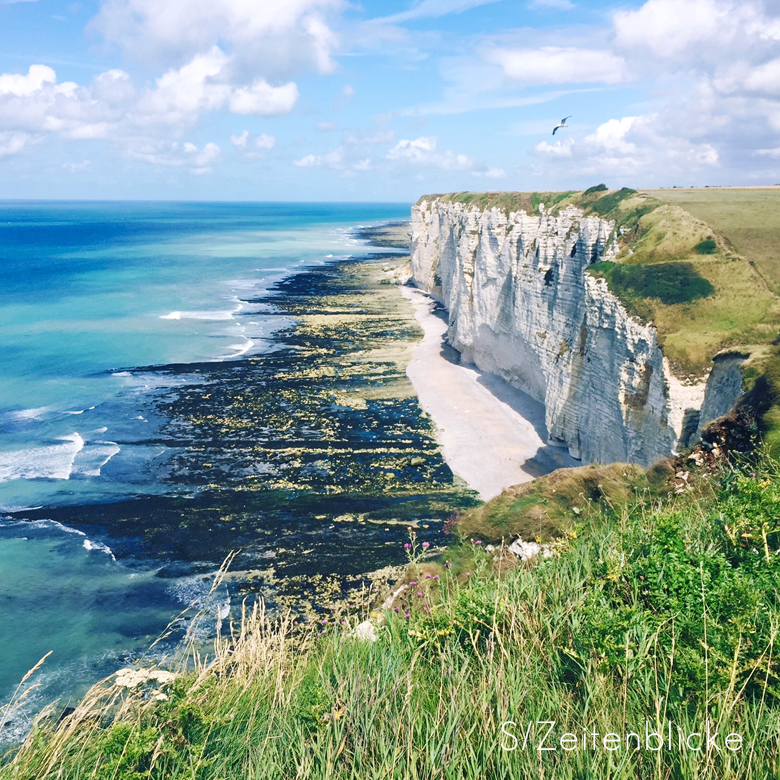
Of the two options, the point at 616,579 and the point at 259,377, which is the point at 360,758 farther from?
the point at 259,377

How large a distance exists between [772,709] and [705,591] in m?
1.23

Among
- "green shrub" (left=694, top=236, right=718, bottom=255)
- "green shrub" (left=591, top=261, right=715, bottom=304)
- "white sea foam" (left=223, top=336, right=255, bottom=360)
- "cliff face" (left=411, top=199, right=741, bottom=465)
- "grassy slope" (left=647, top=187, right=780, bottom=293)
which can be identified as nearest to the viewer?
"cliff face" (left=411, top=199, right=741, bottom=465)

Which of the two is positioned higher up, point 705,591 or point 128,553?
point 705,591

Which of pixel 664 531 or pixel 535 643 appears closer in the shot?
pixel 535 643

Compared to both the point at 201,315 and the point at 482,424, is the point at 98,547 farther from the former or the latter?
the point at 201,315

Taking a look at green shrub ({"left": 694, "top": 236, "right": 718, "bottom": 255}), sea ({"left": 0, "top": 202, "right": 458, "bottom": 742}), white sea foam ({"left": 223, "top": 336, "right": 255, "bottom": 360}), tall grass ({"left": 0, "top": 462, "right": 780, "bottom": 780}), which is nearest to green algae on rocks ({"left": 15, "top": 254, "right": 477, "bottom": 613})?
sea ({"left": 0, "top": 202, "right": 458, "bottom": 742})

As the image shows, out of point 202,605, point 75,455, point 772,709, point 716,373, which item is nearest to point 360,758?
point 772,709

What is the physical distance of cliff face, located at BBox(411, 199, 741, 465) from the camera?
71.7 feet

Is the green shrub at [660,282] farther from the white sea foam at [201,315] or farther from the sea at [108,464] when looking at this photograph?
the white sea foam at [201,315]

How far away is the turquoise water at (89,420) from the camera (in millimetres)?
18766

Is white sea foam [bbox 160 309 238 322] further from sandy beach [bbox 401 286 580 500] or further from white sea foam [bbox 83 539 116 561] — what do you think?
white sea foam [bbox 83 539 116 561]

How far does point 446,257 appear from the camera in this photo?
222 ft

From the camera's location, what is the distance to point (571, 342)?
99.6 feet

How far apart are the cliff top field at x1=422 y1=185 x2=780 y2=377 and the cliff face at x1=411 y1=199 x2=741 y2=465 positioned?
0.73 metres
